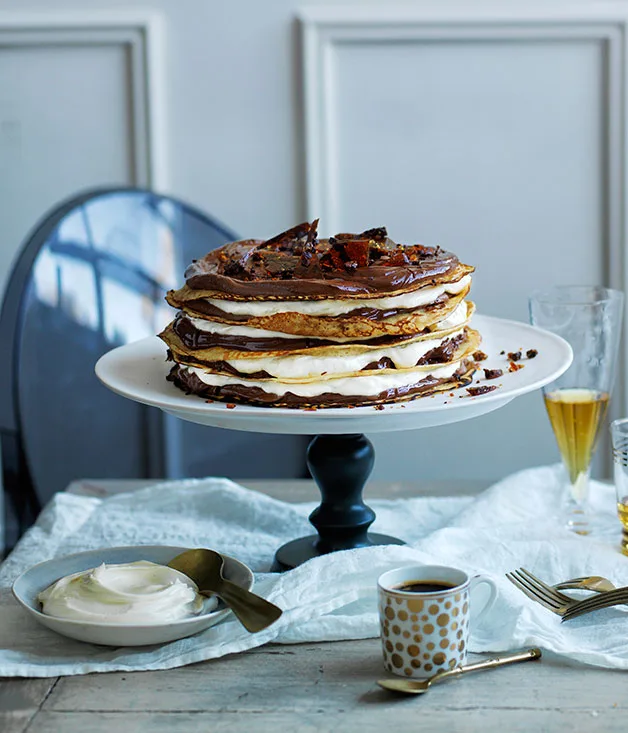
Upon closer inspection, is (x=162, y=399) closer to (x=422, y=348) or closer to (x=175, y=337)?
(x=175, y=337)

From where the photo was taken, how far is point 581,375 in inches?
56.9

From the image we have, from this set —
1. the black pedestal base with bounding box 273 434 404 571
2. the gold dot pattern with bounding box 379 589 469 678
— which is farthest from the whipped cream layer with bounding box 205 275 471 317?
the gold dot pattern with bounding box 379 589 469 678

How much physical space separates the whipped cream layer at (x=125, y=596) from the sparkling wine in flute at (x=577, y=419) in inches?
22.5

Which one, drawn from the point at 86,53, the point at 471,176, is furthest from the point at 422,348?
the point at 86,53

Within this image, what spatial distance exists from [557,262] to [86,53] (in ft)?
3.97

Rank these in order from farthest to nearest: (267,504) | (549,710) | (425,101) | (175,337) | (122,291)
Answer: (425,101)
(122,291)
(267,504)
(175,337)
(549,710)

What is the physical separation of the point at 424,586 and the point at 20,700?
0.39 metres

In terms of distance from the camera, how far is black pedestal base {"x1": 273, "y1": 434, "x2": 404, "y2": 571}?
4.42ft

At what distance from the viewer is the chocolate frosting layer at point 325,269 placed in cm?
119

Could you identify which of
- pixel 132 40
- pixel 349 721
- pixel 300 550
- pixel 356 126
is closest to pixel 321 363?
pixel 300 550

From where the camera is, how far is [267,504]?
61.1 inches

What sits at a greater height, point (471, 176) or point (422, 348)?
point (471, 176)

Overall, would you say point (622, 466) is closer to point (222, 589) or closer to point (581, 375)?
point (581, 375)

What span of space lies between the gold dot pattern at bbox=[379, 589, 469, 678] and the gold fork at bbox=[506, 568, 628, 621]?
17 centimetres
